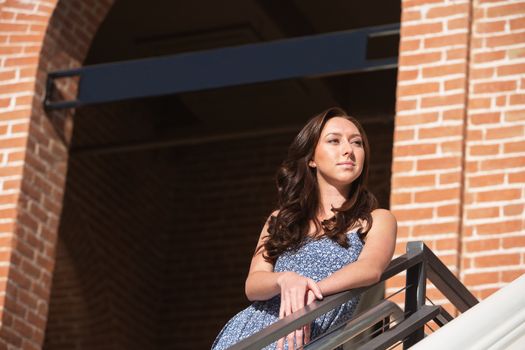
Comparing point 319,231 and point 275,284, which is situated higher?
point 319,231

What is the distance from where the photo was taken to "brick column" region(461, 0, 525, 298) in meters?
5.57

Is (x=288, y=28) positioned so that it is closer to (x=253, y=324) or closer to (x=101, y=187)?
(x=101, y=187)

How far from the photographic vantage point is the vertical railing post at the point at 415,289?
3.76 metres

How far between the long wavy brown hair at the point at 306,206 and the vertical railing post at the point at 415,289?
7.4 inches

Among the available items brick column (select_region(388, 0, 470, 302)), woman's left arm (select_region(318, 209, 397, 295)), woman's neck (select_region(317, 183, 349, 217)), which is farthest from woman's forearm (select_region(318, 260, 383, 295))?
brick column (select_region(388, 0, 470, 302))

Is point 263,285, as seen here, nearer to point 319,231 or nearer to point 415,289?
point 319,231

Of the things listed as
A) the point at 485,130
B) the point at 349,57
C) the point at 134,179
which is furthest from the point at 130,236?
the point at 485,130

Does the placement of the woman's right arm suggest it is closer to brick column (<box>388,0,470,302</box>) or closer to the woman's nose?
the woman's nose

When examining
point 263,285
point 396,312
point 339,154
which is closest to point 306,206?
point 339,154

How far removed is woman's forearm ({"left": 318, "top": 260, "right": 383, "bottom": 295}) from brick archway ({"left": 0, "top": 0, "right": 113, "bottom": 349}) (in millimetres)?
3318

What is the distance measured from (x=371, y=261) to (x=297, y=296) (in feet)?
0.90

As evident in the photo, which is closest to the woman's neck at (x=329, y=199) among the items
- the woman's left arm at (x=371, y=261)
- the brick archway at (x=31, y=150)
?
the woman's left arm at (x=371, y=261)

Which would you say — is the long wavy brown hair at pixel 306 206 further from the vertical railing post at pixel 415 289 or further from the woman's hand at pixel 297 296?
the woman's hand at pixel 297 296

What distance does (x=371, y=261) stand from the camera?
3688 millimetres
